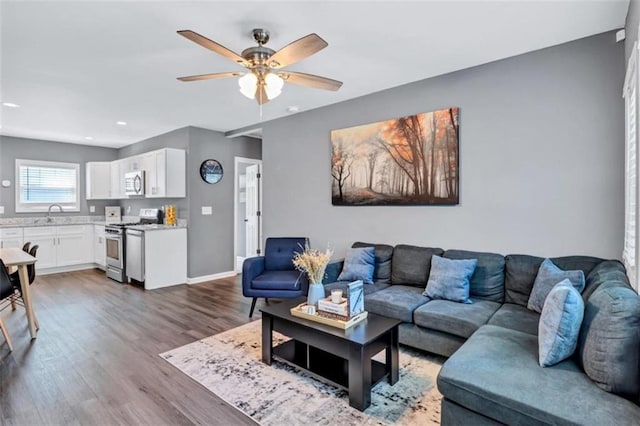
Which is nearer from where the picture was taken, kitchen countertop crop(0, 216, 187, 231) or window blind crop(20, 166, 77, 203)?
kitchen countertop crop(0, 216, 187, 231)

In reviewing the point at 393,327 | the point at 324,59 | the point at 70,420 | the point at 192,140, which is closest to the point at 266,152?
the point at 192,140

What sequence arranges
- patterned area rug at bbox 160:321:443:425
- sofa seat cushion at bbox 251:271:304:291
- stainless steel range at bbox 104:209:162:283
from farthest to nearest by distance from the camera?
stainless steel range at bbox 104:209:162:283 → sofa seat cushion at bbox 251:271:304:291 → patterned area rug at bbox 160:321:443:425

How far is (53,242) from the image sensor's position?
619 centimetres

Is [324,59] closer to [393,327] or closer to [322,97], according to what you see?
[322,97]

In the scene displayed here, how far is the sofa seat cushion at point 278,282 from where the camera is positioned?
3.57 meters

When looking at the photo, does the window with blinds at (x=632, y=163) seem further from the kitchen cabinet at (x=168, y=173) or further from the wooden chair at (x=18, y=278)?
the kitchen cabinet at (x=168, y=173)

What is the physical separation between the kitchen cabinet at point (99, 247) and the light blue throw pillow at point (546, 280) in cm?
674

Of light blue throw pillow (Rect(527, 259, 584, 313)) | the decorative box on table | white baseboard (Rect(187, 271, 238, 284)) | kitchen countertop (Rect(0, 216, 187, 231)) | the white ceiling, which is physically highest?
the white ceiling

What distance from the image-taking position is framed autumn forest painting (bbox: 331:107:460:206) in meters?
3.32

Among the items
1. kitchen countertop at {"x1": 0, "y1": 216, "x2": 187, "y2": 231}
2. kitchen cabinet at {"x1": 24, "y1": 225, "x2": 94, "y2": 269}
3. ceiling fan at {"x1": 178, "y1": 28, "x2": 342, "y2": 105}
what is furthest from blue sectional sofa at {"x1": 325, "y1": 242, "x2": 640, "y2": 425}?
kitchen cabinet at {"x1": 24, "y1": 225, "x2": 94, "y2": 269}

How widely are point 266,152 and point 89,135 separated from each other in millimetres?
3497

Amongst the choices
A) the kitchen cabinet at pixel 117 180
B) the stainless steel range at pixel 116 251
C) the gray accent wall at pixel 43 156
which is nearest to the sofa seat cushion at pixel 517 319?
the stainless steel range at pixel 116 251

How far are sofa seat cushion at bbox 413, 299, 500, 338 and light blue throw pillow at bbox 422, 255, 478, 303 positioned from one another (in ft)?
0.26

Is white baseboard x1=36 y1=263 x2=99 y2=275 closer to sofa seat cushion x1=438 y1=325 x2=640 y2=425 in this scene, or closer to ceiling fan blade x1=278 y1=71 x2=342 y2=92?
ceiling fan blade x1=278 y1=71 x2=342 y2=92
